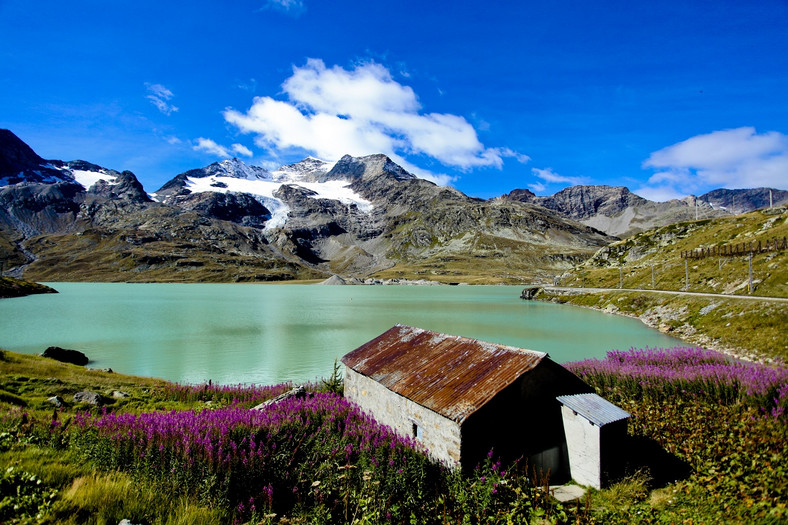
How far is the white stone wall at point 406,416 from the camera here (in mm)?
9664

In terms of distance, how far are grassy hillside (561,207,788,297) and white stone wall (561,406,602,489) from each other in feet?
156

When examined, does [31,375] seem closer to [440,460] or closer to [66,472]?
[66,472]

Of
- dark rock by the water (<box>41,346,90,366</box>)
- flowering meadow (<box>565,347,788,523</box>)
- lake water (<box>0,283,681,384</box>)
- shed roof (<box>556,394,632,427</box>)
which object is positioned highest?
shed roof (<box>556,394,632,427</box>)

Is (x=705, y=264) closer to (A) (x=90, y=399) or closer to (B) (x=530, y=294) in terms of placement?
(B) (x=530, y=294)

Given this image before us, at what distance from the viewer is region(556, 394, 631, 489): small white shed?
9602 mm

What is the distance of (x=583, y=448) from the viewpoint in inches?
396

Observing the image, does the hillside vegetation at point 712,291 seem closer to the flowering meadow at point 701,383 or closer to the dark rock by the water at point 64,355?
the flowering meadow at point 701,383

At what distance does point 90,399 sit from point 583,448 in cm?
1848

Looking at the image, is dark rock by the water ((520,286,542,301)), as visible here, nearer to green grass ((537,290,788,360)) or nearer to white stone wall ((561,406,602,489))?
green grass ((537,290,788,360))

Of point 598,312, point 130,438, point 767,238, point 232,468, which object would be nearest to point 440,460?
point 232,468

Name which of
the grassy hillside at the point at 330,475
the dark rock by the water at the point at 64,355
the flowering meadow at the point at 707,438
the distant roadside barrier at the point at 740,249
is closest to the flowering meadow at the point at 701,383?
the flowering meadow at the point at 707,438

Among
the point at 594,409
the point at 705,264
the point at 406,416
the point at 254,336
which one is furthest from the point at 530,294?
the point at 406,416

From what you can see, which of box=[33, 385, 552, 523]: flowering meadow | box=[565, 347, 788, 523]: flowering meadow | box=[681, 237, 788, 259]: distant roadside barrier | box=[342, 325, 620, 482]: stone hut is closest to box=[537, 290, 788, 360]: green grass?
box=[681, 237, 788, 259]: distant roadside barrier

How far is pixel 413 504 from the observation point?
7844 millimetres
